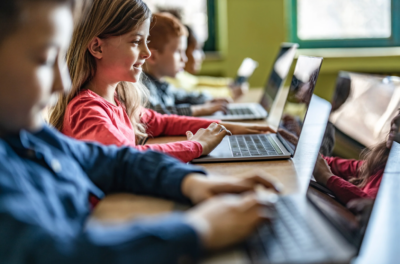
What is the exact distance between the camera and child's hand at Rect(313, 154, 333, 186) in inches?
28.7

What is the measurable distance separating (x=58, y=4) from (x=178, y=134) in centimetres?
81

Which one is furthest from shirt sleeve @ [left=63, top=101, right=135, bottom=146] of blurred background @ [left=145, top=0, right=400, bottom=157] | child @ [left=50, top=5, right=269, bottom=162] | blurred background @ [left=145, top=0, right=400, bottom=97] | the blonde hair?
blurred background @ [left=145, top=0, right=400, bottom=97]

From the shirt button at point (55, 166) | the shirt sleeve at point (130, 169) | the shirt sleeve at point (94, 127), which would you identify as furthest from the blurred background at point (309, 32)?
the shirt button at point (55, 166)

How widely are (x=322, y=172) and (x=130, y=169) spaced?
33 cm

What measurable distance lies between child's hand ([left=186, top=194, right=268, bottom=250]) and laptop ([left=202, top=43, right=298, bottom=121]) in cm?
106

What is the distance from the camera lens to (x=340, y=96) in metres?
0.87

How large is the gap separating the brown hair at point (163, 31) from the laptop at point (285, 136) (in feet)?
2.79

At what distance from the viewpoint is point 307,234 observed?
500 millimetres

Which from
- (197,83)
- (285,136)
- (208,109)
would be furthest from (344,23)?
(285,136)

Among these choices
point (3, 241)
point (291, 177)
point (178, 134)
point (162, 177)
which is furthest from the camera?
point (178, 134)

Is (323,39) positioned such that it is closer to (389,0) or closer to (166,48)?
(389,0)

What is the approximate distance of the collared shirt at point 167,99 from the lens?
1.60 metres

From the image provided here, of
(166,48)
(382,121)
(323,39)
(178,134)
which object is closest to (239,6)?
(323,39)

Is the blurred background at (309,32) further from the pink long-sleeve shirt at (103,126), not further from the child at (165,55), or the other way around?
the pink long-sleeve shirt at (103,126)
